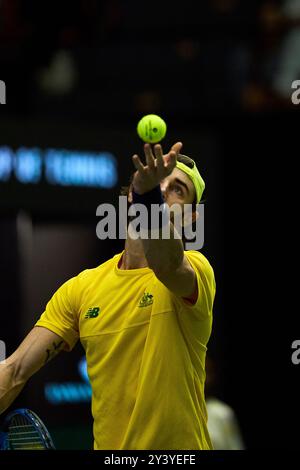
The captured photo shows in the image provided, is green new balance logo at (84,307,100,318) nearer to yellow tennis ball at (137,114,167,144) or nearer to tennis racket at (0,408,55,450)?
tennis racket at (0,408,55,450)

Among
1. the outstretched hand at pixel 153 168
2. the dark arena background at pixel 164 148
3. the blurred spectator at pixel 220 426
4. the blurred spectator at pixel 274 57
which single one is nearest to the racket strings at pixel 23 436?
the outstretched hand at pixel 153 168

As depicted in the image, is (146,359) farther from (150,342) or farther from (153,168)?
(153,168)

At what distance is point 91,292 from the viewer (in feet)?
17.0

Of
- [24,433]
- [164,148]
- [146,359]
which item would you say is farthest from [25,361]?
[164,148]

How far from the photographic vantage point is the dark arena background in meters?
9.58

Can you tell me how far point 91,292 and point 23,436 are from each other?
2.56 ft

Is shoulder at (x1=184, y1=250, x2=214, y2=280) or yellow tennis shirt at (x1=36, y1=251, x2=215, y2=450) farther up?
shoulder at (x1=184, y1=250, x2=214, y2=280)

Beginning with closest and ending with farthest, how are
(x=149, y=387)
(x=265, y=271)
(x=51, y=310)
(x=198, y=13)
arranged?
(x=149, y=387) → (x=51, y=310) → (x=265, y=271) → (x=198, y=13)

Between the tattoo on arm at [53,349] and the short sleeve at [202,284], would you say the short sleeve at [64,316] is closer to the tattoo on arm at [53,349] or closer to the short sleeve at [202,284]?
the tattoo on arm at [53,349]

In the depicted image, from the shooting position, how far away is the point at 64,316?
525cm

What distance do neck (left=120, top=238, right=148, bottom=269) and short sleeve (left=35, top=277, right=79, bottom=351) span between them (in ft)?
0.94

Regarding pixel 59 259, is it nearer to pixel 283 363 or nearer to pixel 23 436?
pixel 283 363

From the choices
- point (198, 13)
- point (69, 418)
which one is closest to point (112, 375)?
point (69, 418)

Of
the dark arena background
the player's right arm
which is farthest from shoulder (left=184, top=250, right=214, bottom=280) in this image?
the dark arena background
